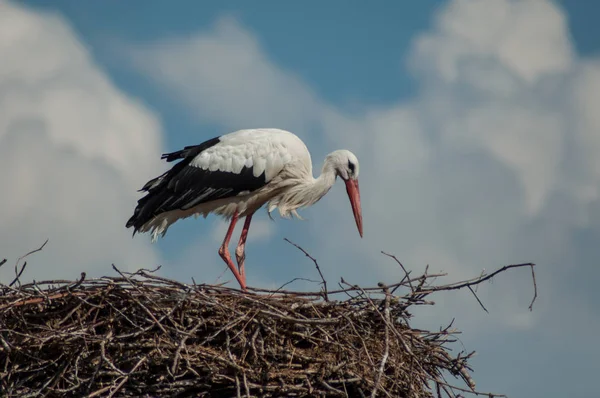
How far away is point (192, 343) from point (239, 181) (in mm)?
2875

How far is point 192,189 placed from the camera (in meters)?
8.77

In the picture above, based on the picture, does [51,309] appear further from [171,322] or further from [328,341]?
[328,341]

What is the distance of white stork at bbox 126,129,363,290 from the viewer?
8.76 m

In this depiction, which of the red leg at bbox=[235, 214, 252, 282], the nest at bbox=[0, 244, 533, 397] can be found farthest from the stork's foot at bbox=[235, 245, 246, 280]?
the nest at bbox=[0, 244, 533, 397]

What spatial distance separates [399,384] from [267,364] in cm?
88

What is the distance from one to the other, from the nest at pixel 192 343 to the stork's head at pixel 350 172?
2.63 meters

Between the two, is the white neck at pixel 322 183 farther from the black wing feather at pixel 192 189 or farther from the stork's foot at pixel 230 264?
the stork's foot at pixel 230 264

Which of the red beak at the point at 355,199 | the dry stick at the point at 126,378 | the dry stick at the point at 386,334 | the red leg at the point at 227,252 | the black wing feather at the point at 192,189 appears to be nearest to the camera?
the dry stick at the point at 386,334

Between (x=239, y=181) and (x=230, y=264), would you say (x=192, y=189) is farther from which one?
(x=230, y=264)

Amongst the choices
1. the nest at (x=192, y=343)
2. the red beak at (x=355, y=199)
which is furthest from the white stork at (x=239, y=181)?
the nest at (x=192, y=343)

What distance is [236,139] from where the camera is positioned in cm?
889

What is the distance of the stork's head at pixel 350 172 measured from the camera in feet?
29.5

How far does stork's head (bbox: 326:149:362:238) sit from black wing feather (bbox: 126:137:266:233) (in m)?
0.68

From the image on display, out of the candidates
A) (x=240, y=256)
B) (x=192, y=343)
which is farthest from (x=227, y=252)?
(x=192, y=343)
